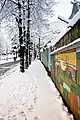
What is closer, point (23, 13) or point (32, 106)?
point (32, 106)

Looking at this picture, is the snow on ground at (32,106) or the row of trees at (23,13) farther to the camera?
the row of trees at (23,13)

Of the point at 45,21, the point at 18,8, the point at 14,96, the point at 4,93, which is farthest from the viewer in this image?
the point at 45,21

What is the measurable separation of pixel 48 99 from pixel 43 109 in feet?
4.74

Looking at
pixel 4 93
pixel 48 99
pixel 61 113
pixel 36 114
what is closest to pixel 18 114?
pixel 36 114

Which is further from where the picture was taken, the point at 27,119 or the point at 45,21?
the point at 45,21

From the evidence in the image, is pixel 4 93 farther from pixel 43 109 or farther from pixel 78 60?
pixel 78 60

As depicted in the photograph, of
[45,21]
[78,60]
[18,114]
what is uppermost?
[45,21]

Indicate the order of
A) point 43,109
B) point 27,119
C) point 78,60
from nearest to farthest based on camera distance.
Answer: point 78,60 < point 27,119 < point 43,109

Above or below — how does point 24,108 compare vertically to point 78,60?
below

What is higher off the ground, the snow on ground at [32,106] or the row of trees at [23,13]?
the row of trees at [23,13]

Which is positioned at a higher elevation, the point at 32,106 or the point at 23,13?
the point at 23,13

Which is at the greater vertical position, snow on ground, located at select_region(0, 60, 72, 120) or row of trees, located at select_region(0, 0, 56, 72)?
row of trees, located at select_region(0, 0, 56, 72)

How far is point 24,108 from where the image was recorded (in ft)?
26.3

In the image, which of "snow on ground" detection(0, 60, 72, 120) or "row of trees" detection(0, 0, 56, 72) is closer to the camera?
"snow on ground" detection(0, 60, 72, 120)
